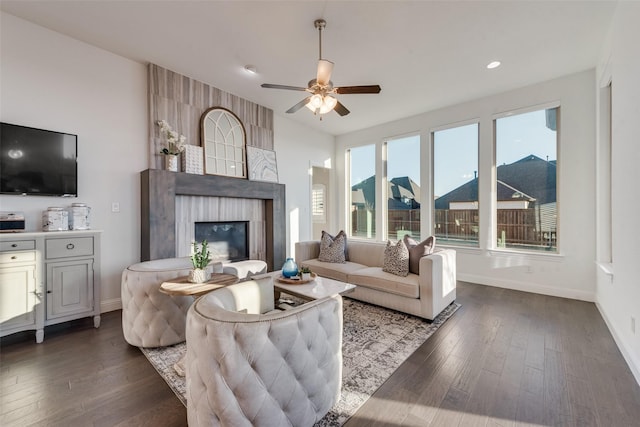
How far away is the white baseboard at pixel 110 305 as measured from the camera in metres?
3.11

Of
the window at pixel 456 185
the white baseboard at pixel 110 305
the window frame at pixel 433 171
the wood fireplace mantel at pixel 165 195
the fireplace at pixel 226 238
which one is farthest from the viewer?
the window at pixel 456 185

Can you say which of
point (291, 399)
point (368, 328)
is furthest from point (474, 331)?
point (291, 399)

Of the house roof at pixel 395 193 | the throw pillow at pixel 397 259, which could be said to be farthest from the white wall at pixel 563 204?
the throw pillow at pixel 397 259

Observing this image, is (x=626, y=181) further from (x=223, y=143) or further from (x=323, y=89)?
(x=223, y=143)

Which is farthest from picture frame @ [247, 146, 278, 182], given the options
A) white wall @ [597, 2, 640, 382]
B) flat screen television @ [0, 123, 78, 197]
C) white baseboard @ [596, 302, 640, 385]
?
white baseboard @ [596, 302, 640, 385]

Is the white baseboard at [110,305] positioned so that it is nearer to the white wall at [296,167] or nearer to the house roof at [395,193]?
the white wall at [296,167]

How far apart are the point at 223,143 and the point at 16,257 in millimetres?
2689

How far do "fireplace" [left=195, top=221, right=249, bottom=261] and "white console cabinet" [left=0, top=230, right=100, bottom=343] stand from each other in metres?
1.44

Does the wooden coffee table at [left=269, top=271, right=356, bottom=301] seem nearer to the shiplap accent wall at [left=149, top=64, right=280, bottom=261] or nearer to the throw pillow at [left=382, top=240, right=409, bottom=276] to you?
the throw pillow at [left=382, top=240, right=409, bottom=276]

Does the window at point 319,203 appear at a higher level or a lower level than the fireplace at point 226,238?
higher

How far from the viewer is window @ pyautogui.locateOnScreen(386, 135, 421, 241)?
531cm

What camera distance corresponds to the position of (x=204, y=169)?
3.90m

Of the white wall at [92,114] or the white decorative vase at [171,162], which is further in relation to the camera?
the white decorative vase at [171,162]

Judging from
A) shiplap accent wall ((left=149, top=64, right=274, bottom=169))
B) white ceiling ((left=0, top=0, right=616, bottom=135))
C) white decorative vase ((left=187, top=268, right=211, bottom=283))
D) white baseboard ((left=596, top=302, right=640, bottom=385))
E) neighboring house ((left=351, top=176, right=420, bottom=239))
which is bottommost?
white baseboard ((left=596, top=302, right=640, bottom=385))
